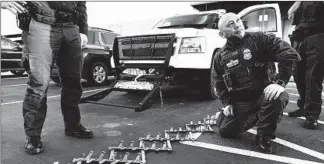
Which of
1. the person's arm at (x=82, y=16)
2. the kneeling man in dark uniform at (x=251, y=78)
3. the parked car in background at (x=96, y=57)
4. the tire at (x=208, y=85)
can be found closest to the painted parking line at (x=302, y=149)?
the kneeling man in dark uniform at (x=251, y=78)

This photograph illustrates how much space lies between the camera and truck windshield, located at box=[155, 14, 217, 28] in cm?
474

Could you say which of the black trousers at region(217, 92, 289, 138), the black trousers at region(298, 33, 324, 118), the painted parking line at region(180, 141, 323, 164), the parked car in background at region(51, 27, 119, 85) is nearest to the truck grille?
the black trousers at region(217, 92, 289, 138)

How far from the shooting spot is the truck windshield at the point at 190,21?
474cm

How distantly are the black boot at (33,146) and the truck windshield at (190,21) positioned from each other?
3.40 m

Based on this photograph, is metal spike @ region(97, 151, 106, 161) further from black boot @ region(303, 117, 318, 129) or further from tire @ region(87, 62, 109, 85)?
tire @ region(87, 62, 109, 85)

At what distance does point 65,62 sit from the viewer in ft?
8.42

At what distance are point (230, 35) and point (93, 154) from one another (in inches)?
69.6

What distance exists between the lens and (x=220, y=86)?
2.72 m

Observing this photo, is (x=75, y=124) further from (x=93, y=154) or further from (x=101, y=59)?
(x=101, y=59)

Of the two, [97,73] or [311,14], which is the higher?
[311,14]

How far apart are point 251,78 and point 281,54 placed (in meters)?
0.37

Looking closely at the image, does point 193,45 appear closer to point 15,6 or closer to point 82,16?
point 82,16

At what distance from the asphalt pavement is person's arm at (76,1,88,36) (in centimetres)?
122

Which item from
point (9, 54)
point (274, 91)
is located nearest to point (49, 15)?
point (274, 91)
